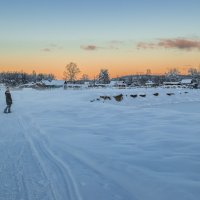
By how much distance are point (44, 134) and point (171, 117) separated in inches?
230

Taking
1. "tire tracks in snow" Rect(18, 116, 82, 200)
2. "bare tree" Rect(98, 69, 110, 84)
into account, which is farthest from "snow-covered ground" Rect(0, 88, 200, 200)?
"bare tree" Rect(98, 69, 110, 84)

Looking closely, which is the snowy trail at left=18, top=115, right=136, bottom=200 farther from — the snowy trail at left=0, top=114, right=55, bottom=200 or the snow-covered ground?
the snowy trail at left=0, top=114, right=55, bottom=200

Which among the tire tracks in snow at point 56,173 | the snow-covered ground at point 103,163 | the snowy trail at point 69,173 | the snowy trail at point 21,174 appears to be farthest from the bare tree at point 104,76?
the snowy trail at point 69,173

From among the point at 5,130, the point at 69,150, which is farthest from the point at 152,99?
the point at 69,150

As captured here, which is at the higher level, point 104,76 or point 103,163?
point 104,76

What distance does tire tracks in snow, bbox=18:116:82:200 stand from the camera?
5465 millimetres

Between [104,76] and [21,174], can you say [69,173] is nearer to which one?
[21,174]

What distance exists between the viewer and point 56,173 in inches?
263

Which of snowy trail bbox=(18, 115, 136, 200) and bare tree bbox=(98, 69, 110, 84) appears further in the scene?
bare tree bbox=(98, 69, 110, 84)

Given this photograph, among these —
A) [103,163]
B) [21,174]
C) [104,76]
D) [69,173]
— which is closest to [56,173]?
[69,173]

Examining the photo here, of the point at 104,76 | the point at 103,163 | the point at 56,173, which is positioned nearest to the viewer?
the point at 56,173

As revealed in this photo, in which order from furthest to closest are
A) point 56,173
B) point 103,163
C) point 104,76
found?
point 104,76
point 103,163
point 56,173

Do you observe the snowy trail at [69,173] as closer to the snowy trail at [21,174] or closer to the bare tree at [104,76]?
the snowy trail at [21,174]

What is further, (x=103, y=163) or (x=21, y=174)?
(x=103, y=163)
